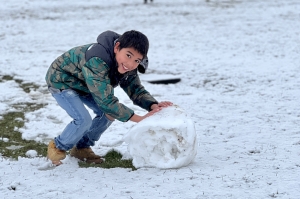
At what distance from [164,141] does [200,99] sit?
3377mm

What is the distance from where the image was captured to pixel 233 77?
9078 mm

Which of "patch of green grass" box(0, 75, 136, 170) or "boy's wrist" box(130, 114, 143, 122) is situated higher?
"boy's wrist" box(130, 114, 143, 122)

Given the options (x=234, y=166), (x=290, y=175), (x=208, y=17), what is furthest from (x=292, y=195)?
(x=208, y=17)

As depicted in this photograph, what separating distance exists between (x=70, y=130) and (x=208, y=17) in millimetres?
15533

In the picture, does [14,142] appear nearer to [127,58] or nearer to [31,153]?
[31,153]

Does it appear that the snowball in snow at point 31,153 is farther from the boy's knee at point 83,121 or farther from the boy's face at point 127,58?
the boy's face at point 127,58

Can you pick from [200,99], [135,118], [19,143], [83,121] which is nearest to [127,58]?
[135,118]

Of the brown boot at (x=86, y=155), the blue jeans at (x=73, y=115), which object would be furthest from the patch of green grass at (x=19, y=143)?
the blue jeans at (x=73, y=115)

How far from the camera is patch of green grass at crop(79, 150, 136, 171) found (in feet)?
14.4

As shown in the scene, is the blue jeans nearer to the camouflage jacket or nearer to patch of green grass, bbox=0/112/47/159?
the camouflage jacket

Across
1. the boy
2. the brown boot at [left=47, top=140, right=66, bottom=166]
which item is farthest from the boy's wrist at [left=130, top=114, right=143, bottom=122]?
the brown boot at [left=47, top=140, right=66, bottom=166]

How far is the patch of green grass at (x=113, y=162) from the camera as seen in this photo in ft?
14.4

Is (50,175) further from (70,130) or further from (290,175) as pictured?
(290,175)

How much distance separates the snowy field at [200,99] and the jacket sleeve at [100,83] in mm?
686
